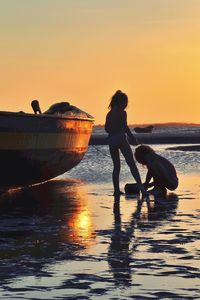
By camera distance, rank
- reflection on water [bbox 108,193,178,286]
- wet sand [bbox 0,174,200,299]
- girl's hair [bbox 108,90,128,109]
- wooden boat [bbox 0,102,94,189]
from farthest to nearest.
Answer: wooden boat [bbox 0,102,94,189], girl's hair [bbox 108,90,128,109], reflection on water [bbox 108,193,178,286], wet sand [bbox 0,174,200,299]

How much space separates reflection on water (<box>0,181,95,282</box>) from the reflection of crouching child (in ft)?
4.23

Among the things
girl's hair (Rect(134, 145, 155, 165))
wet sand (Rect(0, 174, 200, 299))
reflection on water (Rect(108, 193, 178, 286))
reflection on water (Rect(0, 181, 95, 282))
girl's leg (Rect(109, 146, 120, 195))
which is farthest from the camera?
girl's hair (Rect(134, 145, 155, 165))

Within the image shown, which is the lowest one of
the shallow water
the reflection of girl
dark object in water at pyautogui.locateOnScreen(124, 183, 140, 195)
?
the shallow water

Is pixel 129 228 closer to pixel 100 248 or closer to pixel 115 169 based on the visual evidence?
pixel 100 248

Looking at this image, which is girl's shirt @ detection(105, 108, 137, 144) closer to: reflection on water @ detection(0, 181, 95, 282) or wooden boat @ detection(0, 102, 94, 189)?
reflection on water @ detection(0, 181, 95, 282)

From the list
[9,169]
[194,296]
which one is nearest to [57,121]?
[9,169]

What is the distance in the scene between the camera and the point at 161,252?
7859 mm

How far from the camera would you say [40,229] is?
9.98 meters

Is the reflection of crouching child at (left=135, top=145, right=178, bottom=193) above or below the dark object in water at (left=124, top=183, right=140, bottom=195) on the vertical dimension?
above

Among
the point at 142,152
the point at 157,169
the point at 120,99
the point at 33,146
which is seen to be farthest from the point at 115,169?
the point at 33,146

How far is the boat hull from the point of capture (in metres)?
15.5

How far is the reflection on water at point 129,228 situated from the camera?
6.88 m

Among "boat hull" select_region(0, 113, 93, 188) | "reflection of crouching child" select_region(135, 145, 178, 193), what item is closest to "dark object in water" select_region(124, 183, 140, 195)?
"reflection of crouching child" select_region(135, 145, 178, 193)

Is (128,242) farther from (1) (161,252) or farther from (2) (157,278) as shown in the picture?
(2) (157,278)
